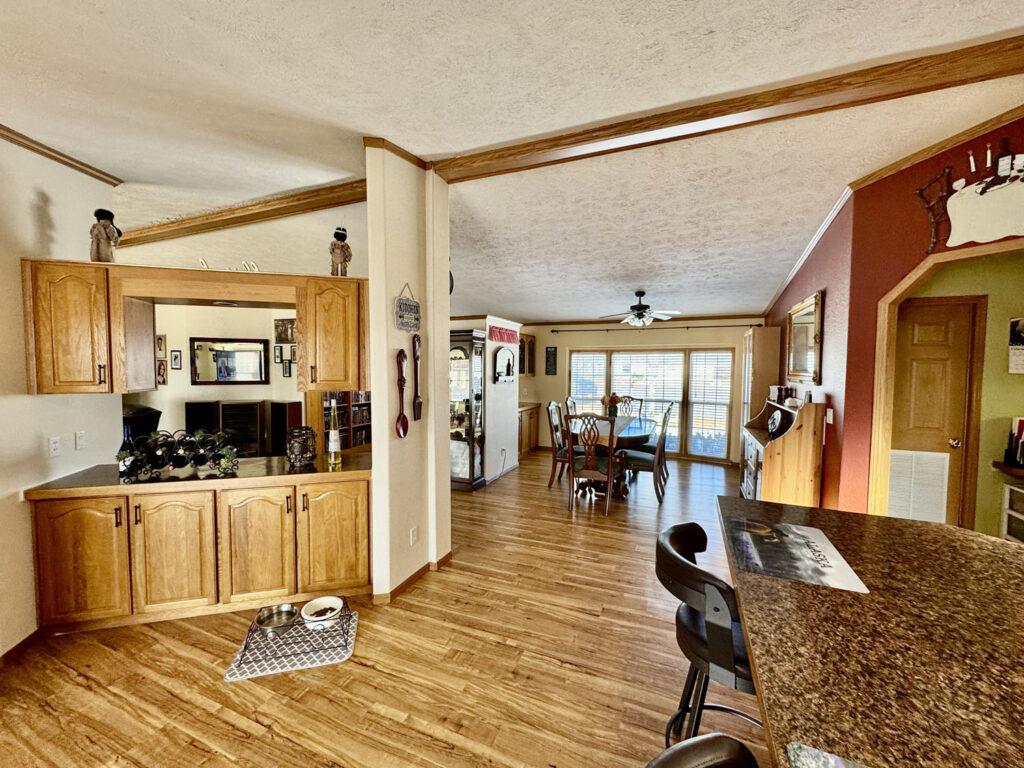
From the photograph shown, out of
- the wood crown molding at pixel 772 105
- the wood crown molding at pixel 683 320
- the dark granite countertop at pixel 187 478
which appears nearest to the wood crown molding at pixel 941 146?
the wood crown molding at pixel 772 105

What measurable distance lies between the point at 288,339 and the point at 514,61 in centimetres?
470

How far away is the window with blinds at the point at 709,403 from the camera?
647 centimetres

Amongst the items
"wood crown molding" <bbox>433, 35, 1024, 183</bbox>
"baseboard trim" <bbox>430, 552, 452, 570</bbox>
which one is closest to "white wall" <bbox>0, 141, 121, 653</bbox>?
"baseboard trim" <bbox>430, 552, 452, 570</bbox>

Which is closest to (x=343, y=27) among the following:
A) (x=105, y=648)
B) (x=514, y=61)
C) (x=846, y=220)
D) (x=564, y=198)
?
(x=514, y=61)

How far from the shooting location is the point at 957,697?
73 centimetres

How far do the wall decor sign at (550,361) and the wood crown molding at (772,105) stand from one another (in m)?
5.08

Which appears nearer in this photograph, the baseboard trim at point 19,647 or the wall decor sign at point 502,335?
the baseboard trim at point 19,647

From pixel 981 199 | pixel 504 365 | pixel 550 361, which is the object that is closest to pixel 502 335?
pixel 504 365

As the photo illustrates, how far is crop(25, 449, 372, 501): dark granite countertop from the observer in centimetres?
215

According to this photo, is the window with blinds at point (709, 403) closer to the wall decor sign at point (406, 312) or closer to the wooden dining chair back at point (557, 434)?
the wooden dining chair back at point (557, 434)

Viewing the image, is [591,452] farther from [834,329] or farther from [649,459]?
[834,329]

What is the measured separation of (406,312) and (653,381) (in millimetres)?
5383

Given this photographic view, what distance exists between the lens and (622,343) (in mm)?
6988

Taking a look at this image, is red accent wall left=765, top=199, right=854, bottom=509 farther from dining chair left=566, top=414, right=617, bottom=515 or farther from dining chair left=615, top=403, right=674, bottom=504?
dining chair left=566, top=414, right=617, bottom=515
